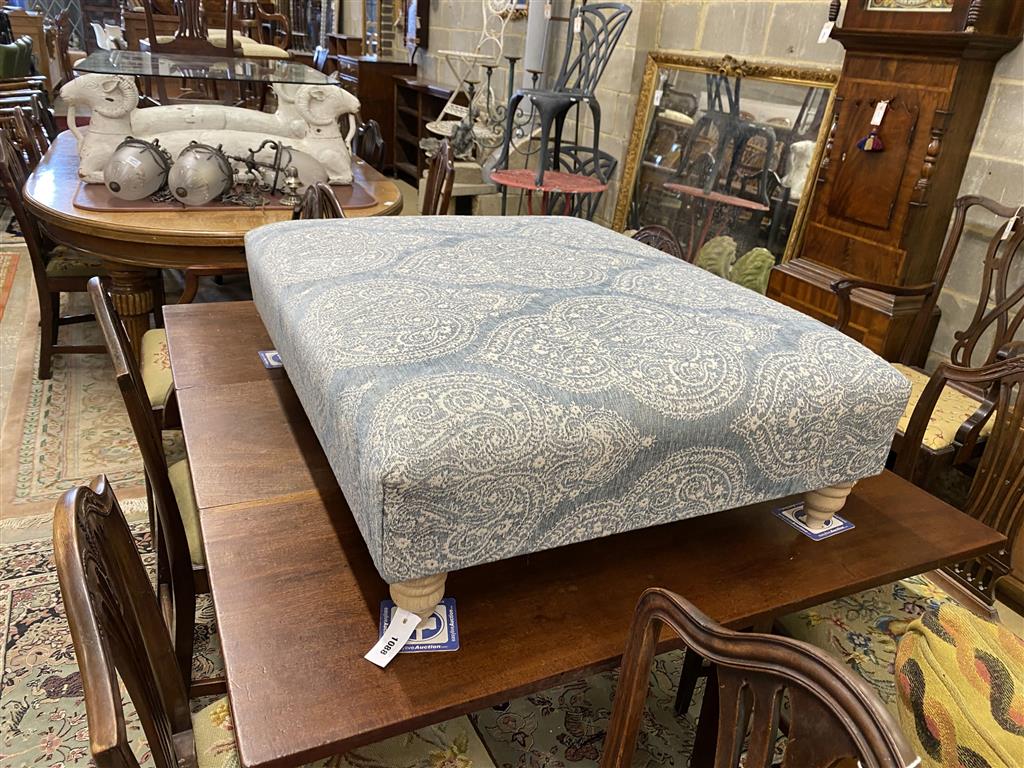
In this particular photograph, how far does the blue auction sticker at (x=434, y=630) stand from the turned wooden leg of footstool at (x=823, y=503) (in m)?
0.52

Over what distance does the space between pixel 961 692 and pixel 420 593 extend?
532mm

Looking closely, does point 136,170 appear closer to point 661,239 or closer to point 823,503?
point 661,239

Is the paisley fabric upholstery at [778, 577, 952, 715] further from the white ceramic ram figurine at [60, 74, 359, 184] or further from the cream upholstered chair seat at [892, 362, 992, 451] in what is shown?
the white ceramic ram figurine at [60, 74, 359, 184]

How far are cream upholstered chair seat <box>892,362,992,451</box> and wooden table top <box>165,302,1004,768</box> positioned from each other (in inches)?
32.8

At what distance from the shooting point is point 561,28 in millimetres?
4047

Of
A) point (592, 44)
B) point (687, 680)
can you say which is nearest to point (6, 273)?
point (592, 44)

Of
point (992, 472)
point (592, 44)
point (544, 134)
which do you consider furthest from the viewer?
point (592, 44)

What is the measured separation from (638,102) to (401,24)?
402cm

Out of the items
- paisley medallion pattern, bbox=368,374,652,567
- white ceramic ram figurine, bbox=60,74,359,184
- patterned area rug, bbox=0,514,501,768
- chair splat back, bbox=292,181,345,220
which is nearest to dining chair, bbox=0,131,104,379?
white ceramic ram figurine, bbox=60,74,359,184

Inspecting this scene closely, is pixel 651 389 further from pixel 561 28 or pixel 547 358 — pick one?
pixel 561 28

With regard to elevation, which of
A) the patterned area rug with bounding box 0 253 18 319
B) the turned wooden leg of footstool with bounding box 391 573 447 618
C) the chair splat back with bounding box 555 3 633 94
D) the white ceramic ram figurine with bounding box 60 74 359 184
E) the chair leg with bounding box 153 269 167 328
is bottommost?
the patterned area rug with bounding box 0 253 18 319

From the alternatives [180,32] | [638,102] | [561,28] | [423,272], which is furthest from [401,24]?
[423,272]

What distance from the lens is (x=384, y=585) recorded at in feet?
2.93

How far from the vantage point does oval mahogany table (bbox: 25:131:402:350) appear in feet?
7.41
